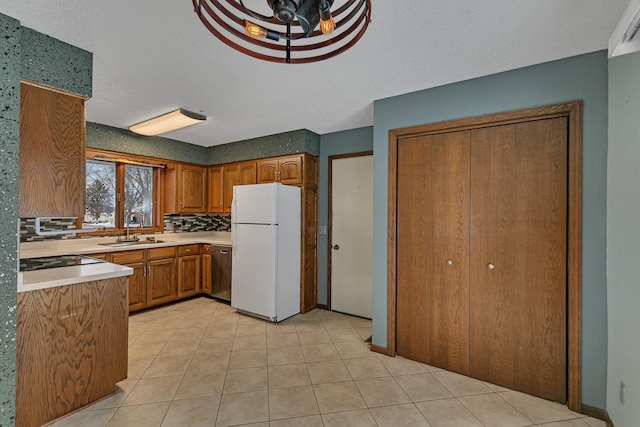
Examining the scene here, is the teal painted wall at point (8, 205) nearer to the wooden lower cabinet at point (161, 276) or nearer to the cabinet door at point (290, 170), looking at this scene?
the wooden lower cabinet at point (161, 276)

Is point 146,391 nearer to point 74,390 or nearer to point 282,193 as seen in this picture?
point 74,390

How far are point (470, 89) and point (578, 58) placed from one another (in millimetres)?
665

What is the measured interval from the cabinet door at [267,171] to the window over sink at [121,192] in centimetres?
150

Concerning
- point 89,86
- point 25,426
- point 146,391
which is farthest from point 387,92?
point 25,426

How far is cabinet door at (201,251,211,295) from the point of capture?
4.36 m

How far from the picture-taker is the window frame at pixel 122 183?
Answer: 3719 millimetres

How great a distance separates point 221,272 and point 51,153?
2.59 metres

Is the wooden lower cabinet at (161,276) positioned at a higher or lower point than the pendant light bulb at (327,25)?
lower

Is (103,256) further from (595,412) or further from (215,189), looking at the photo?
(595,412)

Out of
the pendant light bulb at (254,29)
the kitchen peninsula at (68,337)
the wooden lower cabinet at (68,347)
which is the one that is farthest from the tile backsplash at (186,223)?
the pendant light bulb at (254,29)

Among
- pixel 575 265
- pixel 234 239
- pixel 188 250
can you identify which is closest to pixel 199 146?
Result: pixel 188 250

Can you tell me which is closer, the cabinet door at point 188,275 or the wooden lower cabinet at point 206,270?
the cabinet door at point 188,275

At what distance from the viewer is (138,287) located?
12.0ft

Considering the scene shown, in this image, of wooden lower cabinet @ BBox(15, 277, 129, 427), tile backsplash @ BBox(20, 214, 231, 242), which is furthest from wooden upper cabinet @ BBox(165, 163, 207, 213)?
wooden lower cabinet @ BBox(15, 277, 129, 427)
